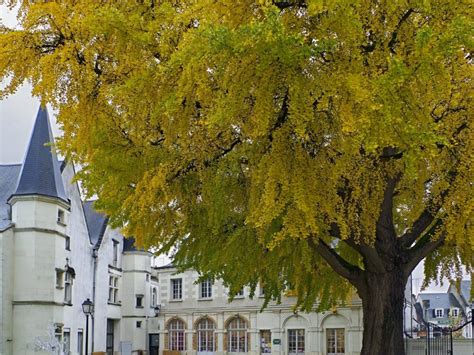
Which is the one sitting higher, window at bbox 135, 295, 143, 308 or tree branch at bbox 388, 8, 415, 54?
tree branch at bbox 388, 8, 415, 54

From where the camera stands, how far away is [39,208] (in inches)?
1307

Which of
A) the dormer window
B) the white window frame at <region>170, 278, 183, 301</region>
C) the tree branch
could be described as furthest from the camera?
the white window frame at <region>170, 278, 183, 301</region>

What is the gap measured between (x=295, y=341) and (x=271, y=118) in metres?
35.4

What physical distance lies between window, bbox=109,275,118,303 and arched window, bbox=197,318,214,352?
5.67 meters

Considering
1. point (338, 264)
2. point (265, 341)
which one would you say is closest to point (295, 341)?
point (265, 341)

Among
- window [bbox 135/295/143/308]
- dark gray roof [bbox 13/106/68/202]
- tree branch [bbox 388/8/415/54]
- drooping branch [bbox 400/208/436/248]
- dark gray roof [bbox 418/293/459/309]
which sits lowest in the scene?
dark gray roof [bbox 418/293/459/309]

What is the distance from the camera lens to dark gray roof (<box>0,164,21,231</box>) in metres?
33.7

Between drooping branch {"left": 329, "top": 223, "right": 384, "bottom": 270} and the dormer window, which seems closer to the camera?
drooping branch {"left": 329, "top": 223, "right": 384, "bottom": 270}

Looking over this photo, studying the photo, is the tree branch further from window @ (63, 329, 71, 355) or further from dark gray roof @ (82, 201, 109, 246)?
dark gray roof @ (82, 201, 109, 246)

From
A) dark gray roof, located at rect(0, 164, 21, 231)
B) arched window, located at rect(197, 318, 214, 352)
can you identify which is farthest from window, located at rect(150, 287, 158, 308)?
dark gray roof, located at rect(0, 164, 21, 231)

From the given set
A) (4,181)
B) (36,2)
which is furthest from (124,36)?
(4,181)

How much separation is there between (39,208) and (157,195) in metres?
22.3

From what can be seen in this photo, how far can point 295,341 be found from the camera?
4412 centimetres

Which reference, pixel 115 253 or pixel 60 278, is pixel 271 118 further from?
pixel 115 253
